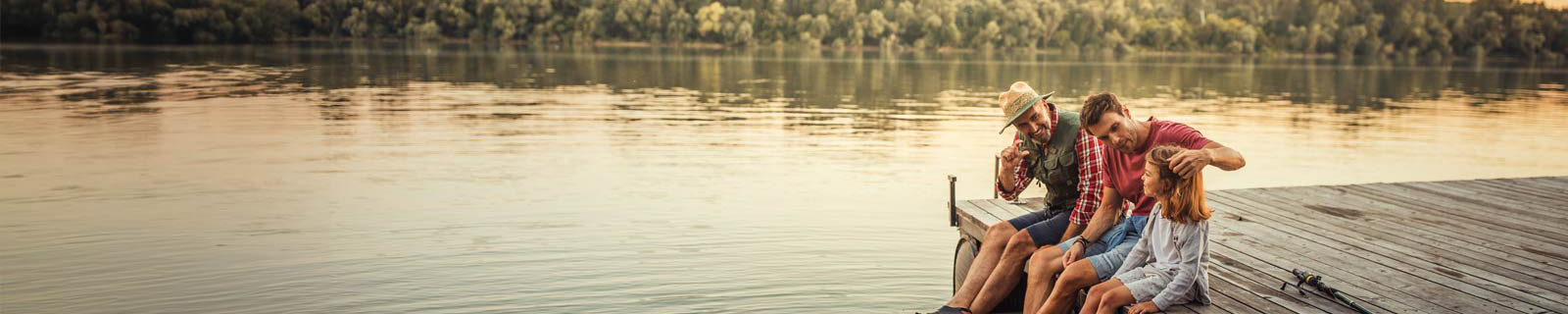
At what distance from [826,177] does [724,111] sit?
10.6 meters

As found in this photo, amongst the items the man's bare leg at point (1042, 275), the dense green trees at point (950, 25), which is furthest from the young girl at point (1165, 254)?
the dense green trees at point (950, 25)

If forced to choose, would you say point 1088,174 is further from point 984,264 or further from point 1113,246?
point 984,264

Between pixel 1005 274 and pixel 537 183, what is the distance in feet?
26.4

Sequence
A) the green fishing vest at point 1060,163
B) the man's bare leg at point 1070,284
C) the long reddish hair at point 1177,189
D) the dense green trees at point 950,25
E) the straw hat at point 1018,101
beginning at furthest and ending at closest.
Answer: the dense green trees at point 950,25 < the green fishing vest at point 1060,163 < the straw hat at point 1018,101 < the man's bare leg at point 1070,284 < the long reddish hair at point 1177,189

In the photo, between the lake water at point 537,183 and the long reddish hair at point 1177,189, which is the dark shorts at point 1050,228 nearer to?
the long reddish hair at point 1177,189

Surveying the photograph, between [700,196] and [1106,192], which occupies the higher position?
[1106,192]

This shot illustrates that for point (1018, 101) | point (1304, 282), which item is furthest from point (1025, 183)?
point (1304, 282)

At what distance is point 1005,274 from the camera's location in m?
5.32

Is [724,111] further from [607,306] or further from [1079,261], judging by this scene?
[1079,261]

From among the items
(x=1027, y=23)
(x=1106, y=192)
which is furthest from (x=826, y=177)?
(x=1027, y=23)

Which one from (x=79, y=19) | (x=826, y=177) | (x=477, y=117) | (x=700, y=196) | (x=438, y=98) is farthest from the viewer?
(x=79, y=19)

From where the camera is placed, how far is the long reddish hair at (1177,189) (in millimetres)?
4277

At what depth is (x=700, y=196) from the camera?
461 inches

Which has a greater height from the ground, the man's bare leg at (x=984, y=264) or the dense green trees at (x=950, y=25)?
the dense green trees at (x=950, y=25)
